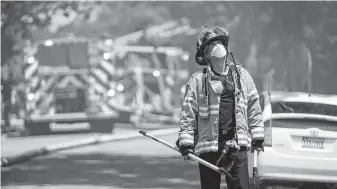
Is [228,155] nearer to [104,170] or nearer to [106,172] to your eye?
[106,172]

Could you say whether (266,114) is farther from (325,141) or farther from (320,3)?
(320,3)

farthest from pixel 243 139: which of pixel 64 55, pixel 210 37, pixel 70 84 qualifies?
pixel 64 55

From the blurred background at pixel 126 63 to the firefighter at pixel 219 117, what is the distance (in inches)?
270

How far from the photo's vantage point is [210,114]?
7.83 metres

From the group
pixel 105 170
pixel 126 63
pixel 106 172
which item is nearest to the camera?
pixel 106 172

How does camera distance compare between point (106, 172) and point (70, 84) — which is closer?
point (106, 172)

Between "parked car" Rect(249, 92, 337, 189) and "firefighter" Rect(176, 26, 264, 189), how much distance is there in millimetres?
4335

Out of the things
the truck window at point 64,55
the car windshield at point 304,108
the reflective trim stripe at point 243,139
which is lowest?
the reflective trim stripe at point 243,139

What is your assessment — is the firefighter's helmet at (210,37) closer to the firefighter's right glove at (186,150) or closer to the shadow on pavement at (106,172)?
the firefighter's right glove at (186,150)

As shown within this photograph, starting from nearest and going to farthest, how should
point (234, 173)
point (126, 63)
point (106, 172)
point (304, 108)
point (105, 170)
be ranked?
point (234, 173) < point (304, 108) < point (106, 172) < point (105, 170) < point (126, 63)

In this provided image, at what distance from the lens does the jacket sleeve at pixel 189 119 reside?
7.86 meters

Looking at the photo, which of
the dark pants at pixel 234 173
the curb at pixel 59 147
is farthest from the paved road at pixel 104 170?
the dark pants at pixel 234 173

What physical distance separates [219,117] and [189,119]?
233 millimetres

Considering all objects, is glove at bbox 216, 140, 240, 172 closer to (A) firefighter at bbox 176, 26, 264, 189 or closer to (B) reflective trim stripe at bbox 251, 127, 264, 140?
(A) firefighter at bbox 176, 26, 264, 189
